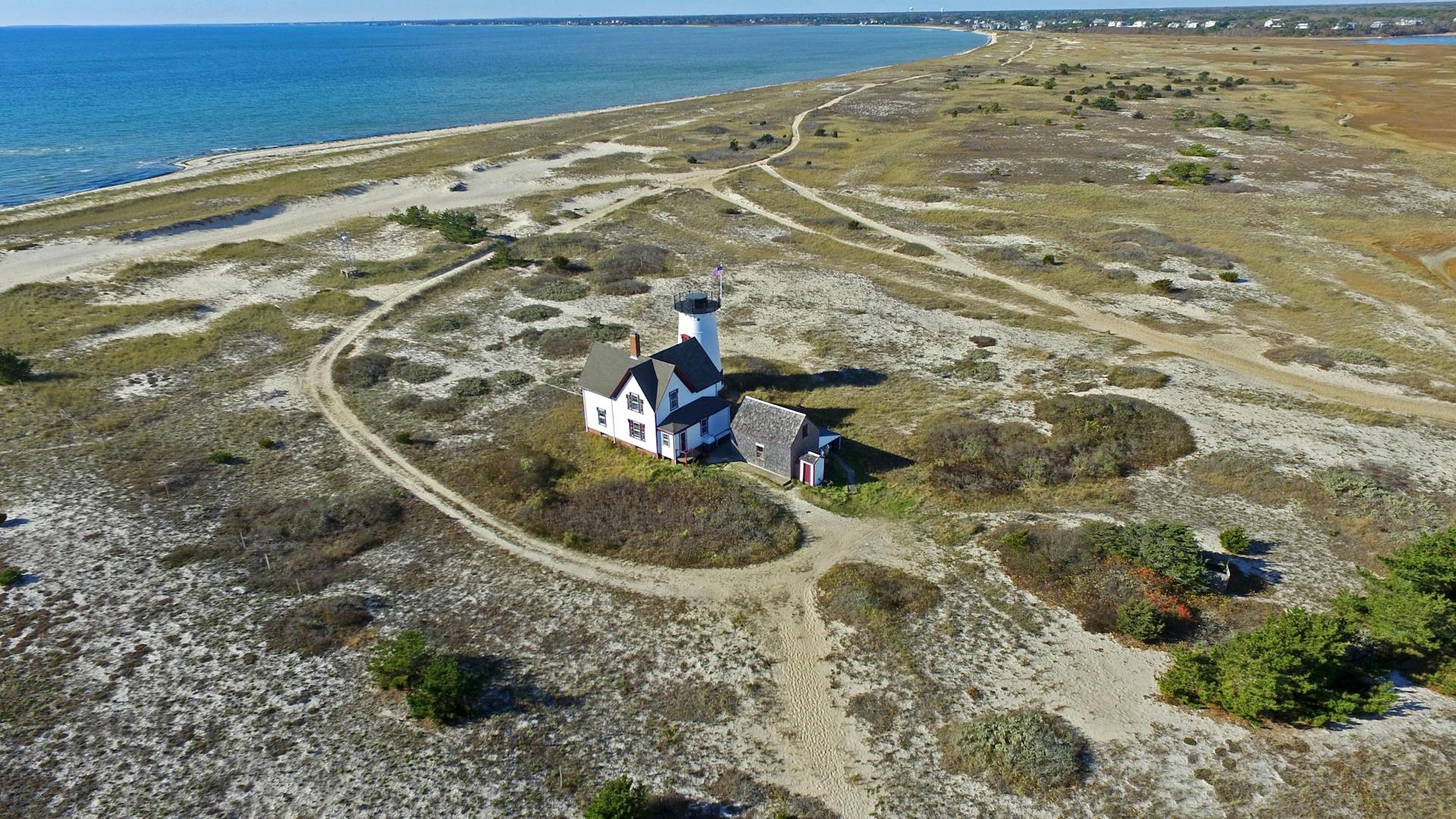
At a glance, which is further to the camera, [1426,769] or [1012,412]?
[1012,412]

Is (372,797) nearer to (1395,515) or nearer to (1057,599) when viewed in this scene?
(1057,599)

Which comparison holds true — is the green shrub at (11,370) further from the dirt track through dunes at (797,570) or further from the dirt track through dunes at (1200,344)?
the dirt track through dunes at (1200,344)

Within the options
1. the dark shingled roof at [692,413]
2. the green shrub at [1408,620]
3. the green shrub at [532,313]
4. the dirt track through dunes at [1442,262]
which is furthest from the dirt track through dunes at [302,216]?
the green shrub at [1408,620]

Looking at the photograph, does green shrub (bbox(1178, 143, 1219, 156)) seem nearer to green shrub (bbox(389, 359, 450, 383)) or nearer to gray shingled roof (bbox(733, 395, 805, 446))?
gray shingled roof (bbox(733, 395, 805, 446))

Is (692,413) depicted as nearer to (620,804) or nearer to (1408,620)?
(620,804)

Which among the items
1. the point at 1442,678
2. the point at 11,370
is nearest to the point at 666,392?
the point at 1442,678

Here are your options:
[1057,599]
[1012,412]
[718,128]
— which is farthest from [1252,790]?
[718,128]
